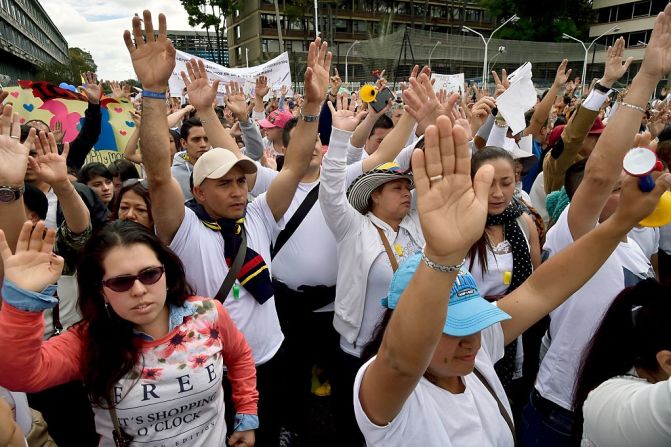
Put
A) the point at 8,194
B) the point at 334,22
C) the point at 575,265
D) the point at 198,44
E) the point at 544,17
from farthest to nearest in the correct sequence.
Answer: the point at 198,44
the point at 334,22
the point at 544,17
the point at 8,194
the point at 575,265

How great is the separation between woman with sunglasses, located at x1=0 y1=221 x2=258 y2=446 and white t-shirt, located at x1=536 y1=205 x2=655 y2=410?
1499 millimetres

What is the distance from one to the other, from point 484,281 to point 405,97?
1291 millimetres

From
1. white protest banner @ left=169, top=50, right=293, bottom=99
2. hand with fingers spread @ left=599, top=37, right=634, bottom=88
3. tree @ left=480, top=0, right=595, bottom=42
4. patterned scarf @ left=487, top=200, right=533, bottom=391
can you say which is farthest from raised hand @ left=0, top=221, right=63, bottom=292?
tree @ left=480, top=0, right=595, bottom=42

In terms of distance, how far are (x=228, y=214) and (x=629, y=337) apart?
1.80 metres

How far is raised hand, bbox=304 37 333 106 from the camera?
8.98 feet

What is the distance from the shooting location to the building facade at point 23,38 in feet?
154

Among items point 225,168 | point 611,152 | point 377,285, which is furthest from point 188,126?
point 611,152

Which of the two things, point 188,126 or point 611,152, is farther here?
point 188,126

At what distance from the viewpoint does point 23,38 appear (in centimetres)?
6106

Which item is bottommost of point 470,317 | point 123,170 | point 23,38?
point 470,317

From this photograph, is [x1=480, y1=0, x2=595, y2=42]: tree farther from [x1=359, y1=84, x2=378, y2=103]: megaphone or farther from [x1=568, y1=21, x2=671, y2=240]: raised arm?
[x1=568, y1=21, x2=671, y2=240]: raised arm

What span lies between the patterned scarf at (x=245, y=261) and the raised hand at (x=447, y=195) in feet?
4.58

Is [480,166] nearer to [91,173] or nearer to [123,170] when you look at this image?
[91,173]

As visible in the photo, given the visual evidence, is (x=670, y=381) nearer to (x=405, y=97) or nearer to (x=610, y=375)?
(x=610, y=375)
